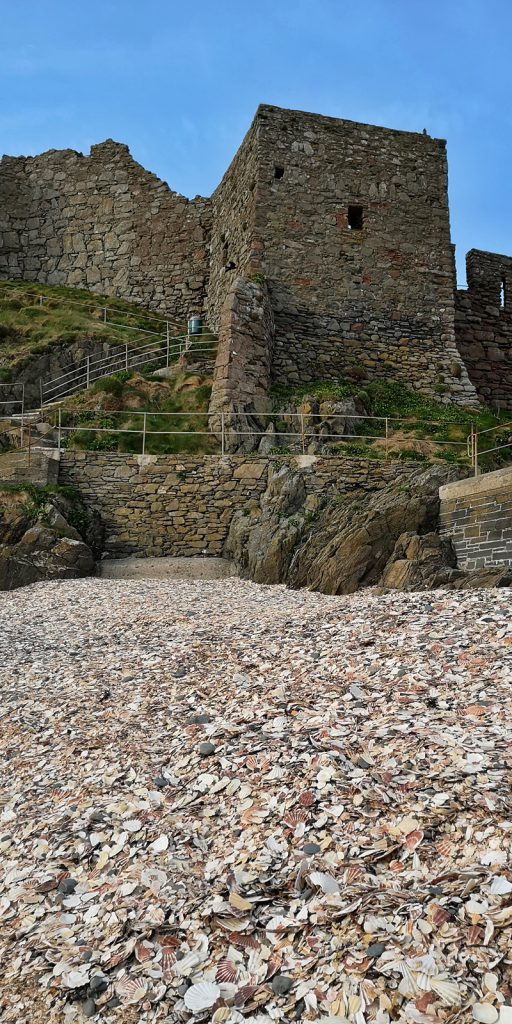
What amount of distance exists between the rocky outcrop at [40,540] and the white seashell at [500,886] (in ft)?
39.9

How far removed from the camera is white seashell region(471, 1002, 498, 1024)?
2.79m

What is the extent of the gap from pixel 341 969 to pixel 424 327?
2058 cm

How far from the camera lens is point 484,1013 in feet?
9.21

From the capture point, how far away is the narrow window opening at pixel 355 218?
70.5 ft

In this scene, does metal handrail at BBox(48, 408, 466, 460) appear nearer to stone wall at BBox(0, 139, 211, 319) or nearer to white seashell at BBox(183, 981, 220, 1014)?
stone wall at BBox(0, 139, 211, 319)

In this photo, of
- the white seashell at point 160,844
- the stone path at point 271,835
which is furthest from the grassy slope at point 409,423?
the white seashell at point 160,844

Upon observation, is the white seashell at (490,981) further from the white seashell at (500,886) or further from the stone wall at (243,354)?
the stone wall at (243,354)

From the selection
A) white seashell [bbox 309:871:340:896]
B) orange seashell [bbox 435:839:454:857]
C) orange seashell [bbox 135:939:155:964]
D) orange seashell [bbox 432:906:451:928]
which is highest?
orange seashell [bbox 435:839:454:857]

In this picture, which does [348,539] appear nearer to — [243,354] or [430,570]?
[430,570]

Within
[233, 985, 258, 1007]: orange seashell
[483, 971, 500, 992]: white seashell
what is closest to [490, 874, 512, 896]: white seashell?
[483, 971, 500, 992]: white seashell

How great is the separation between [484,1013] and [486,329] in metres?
24.2

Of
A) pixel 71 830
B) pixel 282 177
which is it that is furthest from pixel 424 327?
pixel 71 830

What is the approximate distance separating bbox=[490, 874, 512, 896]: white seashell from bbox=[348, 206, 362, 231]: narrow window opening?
20.6 meters

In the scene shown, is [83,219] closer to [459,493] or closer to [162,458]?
[162,458]
